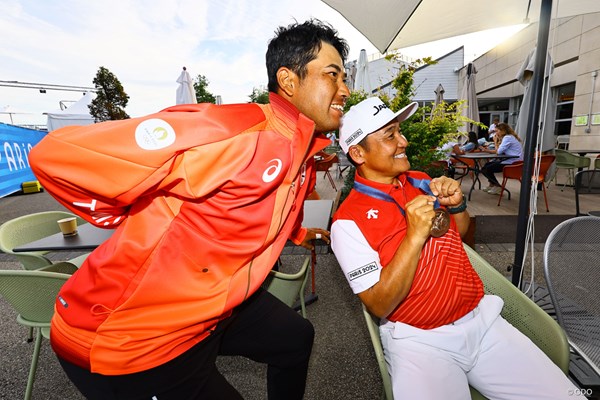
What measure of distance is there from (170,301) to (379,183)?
1257 mm

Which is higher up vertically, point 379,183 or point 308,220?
point 379,183

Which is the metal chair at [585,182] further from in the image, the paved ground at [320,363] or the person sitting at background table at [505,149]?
the person sitting at background table at [505,149]

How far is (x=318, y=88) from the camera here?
1.38m

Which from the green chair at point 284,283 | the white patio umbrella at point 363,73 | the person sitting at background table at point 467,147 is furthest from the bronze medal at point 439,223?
the white patio umbrella at point 363,73

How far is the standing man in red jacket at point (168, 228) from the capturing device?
2.91 feet

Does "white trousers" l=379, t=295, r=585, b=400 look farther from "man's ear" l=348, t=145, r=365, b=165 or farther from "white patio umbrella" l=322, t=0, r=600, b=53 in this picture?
"white patio umbrella" l=322, t=0, r=600, b=53

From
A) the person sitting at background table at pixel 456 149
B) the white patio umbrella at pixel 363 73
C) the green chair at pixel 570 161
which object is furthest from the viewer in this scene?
the white patio umbrella at pixel 363 73

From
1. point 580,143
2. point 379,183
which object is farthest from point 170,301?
point 580,143

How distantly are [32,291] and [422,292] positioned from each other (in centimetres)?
228

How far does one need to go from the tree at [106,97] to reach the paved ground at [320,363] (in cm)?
1945

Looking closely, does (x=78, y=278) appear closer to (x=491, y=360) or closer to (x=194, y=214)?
(x=194, y=214)

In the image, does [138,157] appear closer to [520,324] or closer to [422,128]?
[520,324]

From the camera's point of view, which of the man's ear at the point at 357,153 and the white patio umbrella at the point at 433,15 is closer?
the man's ear at the point at 357,153

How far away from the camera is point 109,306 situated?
3.39 ft
